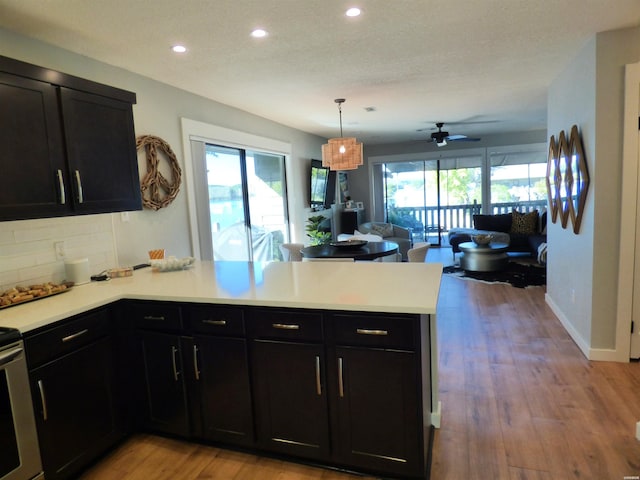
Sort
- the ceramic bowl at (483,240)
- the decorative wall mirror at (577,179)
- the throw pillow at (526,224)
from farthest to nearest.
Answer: the throw pillow at (526,224) < the ceramic bowl at (483,240) < the decorative wall mirror at (577,179)

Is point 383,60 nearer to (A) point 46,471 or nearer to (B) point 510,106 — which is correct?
(B) point 510,106

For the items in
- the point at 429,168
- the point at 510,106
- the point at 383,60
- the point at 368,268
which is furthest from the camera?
the point at 429,168

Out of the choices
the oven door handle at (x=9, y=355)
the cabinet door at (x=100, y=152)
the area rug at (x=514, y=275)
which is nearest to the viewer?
the oven door handle at (x=9, y=355)

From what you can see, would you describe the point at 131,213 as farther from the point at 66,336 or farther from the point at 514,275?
the point at 514,275

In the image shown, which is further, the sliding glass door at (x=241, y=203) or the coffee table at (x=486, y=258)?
the coffee table at (x=486, y=258)

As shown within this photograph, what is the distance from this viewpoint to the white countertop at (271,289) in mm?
1822

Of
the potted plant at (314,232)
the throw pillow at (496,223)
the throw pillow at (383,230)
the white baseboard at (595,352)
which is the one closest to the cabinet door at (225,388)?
the white baseboard at (595,352)

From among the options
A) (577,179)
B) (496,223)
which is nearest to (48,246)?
(577,179)

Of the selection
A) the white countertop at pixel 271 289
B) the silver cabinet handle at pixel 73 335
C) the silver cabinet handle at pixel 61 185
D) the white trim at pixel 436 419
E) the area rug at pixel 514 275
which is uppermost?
the silver cabinet handle at pixel 61 185

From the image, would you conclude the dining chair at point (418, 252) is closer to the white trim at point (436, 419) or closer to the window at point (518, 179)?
the white trim at point (436, 419)

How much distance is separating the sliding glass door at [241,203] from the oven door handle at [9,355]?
225 centimetres

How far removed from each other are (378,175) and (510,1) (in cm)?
706

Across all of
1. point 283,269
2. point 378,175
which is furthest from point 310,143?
point 283,269

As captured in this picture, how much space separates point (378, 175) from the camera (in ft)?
30.6
